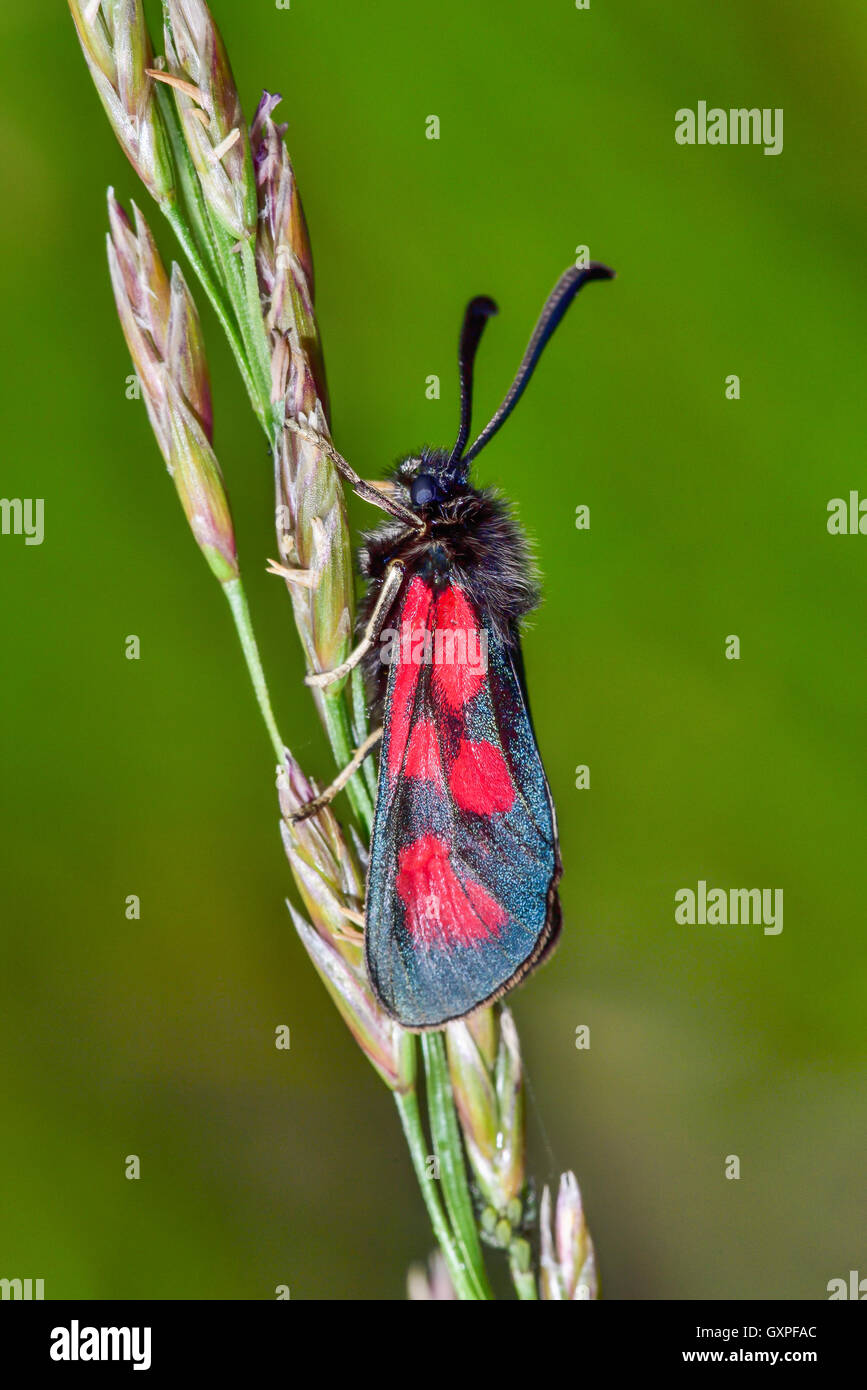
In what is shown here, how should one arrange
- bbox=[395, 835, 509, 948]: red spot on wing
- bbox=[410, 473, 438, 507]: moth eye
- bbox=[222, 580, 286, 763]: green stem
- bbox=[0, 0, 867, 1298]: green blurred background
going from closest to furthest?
1. bbox=[222, 580, 286, 763]: green stem
2. bbox=[395, 835, 509, 948]: red spot on wing
3. bbox=[410, 473, 438, 507]: moth eye
4. bbox=[0, 0, 867, 1298]: green blurred background

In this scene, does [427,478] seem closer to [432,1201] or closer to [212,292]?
[212,292]

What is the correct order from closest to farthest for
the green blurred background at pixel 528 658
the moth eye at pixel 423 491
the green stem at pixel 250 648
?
1. the green stem at pixel 250 648
2. the moth eye at pixel 423 491
3. the green blurred background at pixel 528 658

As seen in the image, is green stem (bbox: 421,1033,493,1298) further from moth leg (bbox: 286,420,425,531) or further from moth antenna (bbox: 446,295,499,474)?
moth antenna (bbox: 446,295,499,474)

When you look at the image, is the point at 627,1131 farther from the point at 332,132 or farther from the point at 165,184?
the point at 332,132

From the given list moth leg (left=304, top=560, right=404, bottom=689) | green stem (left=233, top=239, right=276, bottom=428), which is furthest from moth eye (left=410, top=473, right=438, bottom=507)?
green stem (left=233, top=239, right=276, bottom=428)

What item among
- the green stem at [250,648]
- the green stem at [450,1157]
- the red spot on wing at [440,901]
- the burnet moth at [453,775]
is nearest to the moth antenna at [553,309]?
the burnet moth at [453,775]

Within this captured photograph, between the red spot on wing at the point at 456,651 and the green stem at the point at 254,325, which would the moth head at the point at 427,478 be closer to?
the red spot on wing at the point at 456,651
